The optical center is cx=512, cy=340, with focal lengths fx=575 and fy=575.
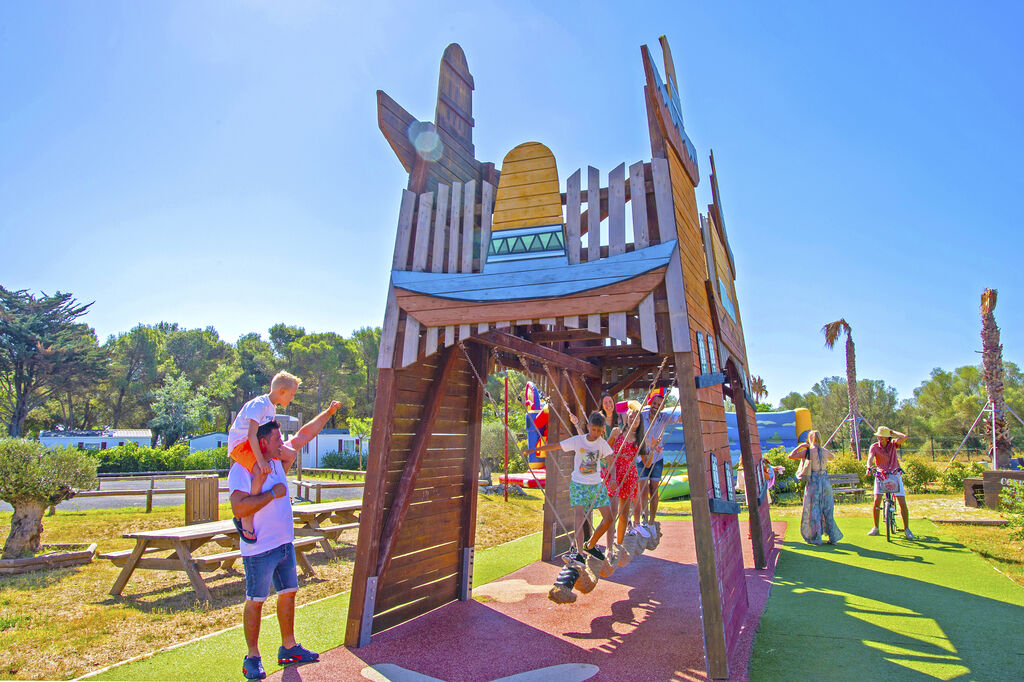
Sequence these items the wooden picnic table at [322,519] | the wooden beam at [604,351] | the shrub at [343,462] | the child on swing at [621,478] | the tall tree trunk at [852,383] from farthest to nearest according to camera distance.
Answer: the shrub at [343,462]
the tall tree trunk at [852,383]
the wooden beam at [604,351]
the wooden picnic table at [322,519]
the child on swing at [621,478]

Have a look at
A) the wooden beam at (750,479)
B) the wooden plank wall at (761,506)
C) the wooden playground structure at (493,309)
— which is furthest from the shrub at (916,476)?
the wooden playground structure at (493,309)

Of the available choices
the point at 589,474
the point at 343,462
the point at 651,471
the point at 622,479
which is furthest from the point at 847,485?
the point at 343,462

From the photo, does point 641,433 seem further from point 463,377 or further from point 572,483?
point 463,377

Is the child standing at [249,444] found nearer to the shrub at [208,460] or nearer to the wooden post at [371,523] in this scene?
the wooden post at [371,523]

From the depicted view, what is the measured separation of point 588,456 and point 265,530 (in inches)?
109

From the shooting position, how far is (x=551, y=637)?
4273mm

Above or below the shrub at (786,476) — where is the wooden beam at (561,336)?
above

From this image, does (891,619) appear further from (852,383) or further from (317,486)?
(852,383)

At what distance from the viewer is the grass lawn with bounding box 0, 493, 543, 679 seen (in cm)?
383

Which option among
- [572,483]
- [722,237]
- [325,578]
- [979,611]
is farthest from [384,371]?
[979,611]

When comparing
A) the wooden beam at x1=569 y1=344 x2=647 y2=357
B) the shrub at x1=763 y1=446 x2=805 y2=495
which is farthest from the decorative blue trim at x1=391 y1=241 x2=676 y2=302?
the shrub at x1=763 y1=446 x2=805 y2=495

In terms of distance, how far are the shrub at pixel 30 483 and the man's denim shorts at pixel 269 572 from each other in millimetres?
5791

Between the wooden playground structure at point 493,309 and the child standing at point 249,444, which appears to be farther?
the wooden playground structure at point 493,309

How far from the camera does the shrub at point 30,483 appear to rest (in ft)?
22.8
